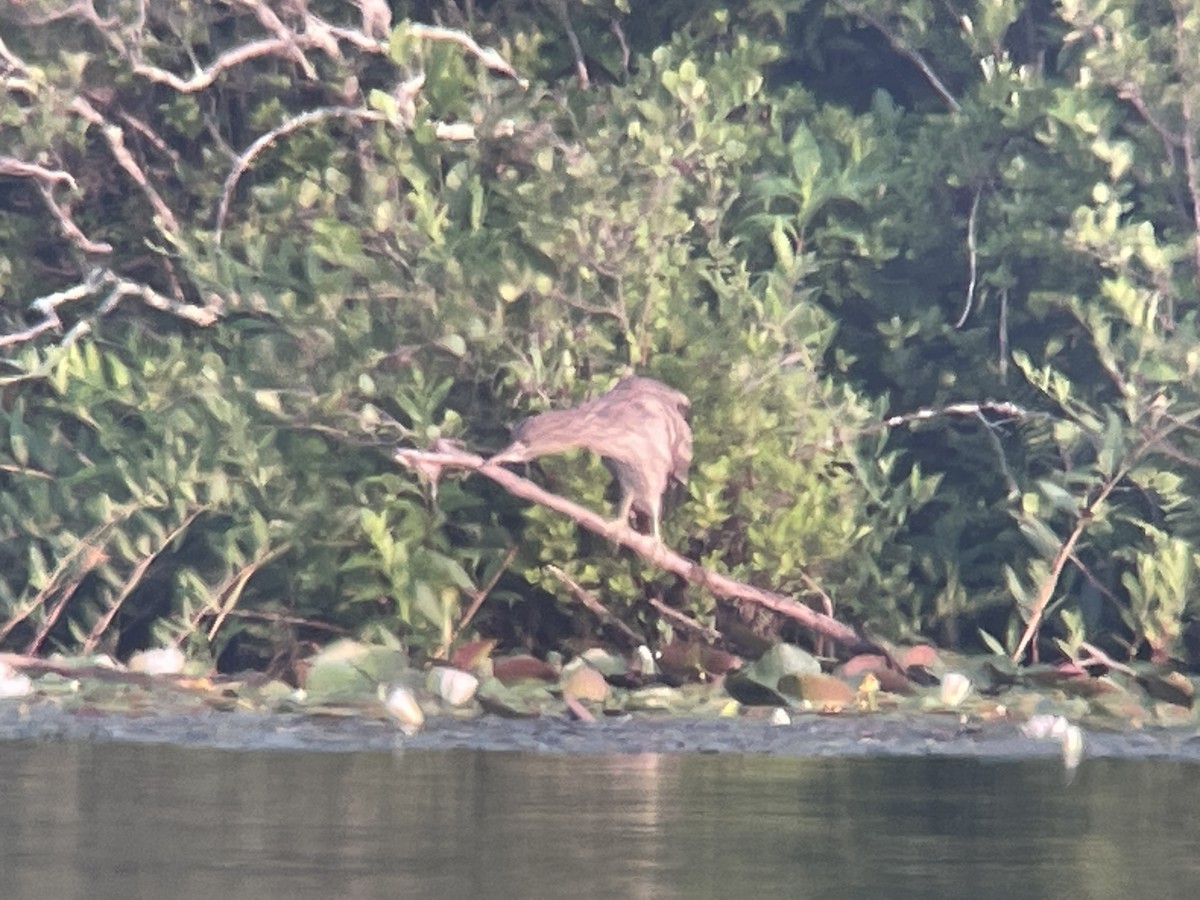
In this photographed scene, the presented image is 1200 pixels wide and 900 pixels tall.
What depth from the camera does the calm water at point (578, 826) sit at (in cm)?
539

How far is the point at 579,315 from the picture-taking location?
9.91 meters

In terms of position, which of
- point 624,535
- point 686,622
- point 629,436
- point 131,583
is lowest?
point 686,622

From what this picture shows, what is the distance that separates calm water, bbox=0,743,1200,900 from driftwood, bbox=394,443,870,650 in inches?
61.7

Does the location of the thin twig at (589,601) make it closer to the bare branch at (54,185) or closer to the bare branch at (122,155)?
the bare branch at (122,155)

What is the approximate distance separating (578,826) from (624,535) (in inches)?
127

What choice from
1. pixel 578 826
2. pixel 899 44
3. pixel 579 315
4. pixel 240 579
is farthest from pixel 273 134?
pixel 578 826

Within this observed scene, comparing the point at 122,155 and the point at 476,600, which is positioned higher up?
the point at 122,155

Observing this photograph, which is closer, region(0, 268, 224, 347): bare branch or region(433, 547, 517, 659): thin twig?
region(433, 547, 517, 659): thin twig

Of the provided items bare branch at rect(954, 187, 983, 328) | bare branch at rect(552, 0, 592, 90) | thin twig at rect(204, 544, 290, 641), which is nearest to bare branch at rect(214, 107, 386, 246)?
bare branch at rect(552, 0, 592, 90)

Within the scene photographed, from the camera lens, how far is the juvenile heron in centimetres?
912

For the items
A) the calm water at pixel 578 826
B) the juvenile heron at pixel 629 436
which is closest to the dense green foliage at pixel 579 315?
the juvenile heron at pixel 629 436

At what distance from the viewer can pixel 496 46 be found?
11.0 meters

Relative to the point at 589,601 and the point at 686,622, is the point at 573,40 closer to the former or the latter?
the point at 589,601

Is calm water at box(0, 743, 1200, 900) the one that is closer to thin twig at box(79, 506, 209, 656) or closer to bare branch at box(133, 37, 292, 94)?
thin twig at box(79, 506, 209, 656)
